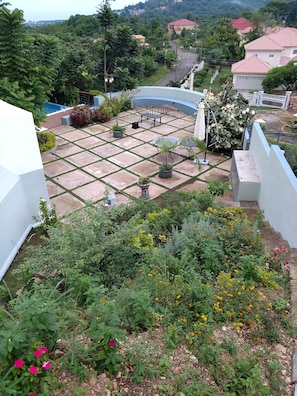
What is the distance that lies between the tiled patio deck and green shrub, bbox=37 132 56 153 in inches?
8.6

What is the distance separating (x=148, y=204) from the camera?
6887mm

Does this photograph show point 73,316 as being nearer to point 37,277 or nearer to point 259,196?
point 37,277

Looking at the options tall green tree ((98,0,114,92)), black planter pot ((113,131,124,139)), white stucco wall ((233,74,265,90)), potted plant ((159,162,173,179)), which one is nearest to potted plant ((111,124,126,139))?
black planter pot ((113,131,124,139))

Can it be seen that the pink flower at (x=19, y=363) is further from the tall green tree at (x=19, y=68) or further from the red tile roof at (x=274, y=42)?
the red tile roof at (x=274, y=42)

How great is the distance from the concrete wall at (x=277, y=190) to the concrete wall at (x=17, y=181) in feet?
16.6

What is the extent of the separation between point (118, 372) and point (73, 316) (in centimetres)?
64

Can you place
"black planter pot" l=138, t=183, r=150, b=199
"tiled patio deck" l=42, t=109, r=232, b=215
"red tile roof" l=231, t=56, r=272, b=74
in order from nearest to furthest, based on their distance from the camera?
"black planter pot" l=138, t=183, r=150, b=199 < "tiled patio deck" l=42, t=109, r=232, b=215 < "red tile roof" l=231, t=56, r=272, b=74

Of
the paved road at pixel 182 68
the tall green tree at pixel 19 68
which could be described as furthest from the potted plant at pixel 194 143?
the paved road at pixel 182 68

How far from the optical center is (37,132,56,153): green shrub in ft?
37.5

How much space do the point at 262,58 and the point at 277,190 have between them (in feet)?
117

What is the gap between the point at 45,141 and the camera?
38.6 feet

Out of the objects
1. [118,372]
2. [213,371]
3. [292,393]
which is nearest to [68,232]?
[118,372]

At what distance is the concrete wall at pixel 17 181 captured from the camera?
6.27 m

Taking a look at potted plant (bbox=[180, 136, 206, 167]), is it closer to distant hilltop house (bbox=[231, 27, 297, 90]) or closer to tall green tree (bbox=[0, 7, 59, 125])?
tall green tree (bbox=[0, 7, 59, 125])
